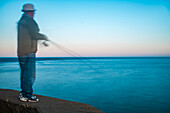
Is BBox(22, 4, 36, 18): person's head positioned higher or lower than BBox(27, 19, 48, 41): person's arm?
higher

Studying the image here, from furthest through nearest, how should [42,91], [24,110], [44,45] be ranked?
[42,91], [44,45], [24,110]

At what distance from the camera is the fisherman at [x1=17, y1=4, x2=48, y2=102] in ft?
8.86

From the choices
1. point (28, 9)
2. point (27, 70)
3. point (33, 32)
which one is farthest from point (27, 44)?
point (28, 9)

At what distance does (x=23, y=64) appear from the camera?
108 inches

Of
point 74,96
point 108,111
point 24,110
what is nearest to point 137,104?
point 108,111

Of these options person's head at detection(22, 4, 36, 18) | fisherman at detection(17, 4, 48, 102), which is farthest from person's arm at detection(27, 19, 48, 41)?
person's head at detection(22, 4, 36, 18)

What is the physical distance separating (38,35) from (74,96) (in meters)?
4.57

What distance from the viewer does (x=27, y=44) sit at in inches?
107

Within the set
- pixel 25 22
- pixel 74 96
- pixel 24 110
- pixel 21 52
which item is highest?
pixel 25 22

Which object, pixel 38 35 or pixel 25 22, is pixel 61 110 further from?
pixel 25 22

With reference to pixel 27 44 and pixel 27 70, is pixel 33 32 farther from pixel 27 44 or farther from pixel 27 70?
pixel 27 70

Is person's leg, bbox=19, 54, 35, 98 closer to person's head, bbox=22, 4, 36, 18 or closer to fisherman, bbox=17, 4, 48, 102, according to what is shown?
fisherman, bbox=17, 4, 48, 102

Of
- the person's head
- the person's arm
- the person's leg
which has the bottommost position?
the person's leg

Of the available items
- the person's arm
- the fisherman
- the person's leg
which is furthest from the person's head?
the person's leg
